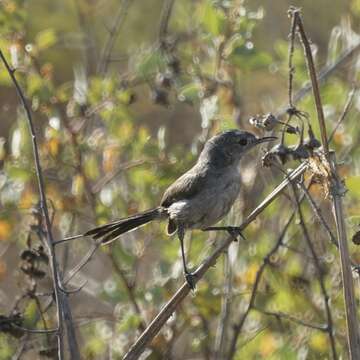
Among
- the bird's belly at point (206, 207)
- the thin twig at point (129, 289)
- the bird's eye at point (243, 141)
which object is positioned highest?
the bird's eye at point (243, 141)

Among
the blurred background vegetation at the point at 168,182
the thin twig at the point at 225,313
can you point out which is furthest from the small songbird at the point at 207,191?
the thin twig at the point at 225,313

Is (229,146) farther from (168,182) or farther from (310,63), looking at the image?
(310,63)

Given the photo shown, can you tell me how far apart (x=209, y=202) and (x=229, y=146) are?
0.99 ft

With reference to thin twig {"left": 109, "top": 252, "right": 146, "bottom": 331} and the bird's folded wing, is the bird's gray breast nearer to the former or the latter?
the bird's folded wing

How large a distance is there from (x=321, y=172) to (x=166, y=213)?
4.88 ft

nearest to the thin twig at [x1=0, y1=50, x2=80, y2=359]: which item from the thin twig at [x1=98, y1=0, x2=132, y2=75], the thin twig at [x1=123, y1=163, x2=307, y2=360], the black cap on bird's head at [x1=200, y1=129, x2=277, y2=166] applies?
the thin twig at [x1=123, y1=163, x2=307, y2=360]

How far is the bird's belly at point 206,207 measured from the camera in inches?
132

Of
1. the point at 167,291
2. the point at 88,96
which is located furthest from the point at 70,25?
the point at 167,291

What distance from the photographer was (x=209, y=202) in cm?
337

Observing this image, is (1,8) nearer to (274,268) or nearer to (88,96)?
(88,96)

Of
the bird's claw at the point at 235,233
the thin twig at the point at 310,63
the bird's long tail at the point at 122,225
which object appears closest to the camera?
the thin twig at the point at 310,63

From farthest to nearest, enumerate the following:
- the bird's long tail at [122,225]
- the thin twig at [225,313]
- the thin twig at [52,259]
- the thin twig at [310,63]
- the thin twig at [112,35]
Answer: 1. the thin twig at [112,35]
2. the thin twig at [225,313]
3. the bird's long tail at [122,225]
4. the thin twig at [52,259]
5. the thin twig at [310,63]

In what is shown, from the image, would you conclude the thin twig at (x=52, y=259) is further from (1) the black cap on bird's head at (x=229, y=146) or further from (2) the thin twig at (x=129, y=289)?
(2) the thin twig at (x=129, y=289)

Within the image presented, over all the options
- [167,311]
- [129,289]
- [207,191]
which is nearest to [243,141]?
[207,191]
